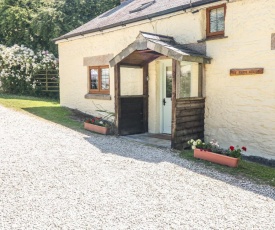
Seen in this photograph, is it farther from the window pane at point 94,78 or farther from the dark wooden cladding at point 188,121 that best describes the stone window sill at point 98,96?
the dark wooden cladding at point 188,121

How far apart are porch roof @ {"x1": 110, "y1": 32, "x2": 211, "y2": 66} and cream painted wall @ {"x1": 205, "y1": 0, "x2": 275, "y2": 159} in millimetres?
514

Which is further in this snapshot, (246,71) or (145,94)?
(145,94)

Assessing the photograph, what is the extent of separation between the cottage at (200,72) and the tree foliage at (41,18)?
11.1 m

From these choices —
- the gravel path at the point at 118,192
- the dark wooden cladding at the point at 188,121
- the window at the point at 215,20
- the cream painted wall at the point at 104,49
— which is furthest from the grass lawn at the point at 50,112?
the window at the point at 215,20

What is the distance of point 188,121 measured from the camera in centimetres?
782

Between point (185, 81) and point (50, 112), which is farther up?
point (185, 81)

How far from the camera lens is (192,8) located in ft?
26.9

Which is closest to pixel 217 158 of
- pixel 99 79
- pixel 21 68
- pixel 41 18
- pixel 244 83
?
pixel 244 83

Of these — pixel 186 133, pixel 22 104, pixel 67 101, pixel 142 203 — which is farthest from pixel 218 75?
pixel 22 104

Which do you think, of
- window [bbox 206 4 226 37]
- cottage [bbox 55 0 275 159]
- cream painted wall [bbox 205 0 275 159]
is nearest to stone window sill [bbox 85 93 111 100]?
cottage [bbox 55 0 275 159]

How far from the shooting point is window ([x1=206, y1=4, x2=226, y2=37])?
25.5ft

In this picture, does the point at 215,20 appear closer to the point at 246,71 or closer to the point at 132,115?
the point at 246,71

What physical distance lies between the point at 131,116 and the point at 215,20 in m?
3.92

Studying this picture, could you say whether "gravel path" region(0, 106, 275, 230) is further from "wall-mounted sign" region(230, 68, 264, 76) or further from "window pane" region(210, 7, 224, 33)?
"window pane" region(210, 7, 224, 33)
